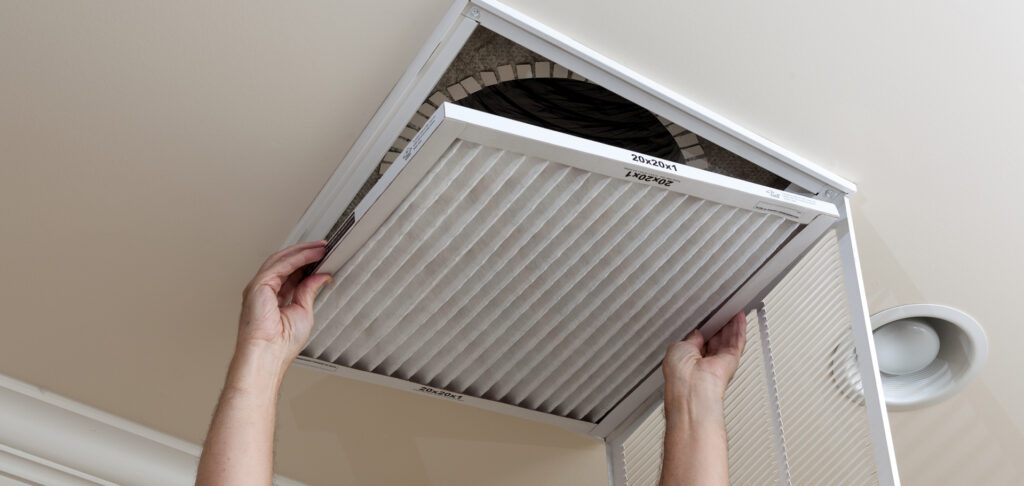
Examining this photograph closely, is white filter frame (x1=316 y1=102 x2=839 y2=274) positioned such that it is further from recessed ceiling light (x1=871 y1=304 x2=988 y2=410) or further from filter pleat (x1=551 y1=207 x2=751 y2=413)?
recessed ceiling light (x1=871 y1=304 x2=988 y2=410)

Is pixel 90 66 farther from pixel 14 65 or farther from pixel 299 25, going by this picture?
pixel 299 25

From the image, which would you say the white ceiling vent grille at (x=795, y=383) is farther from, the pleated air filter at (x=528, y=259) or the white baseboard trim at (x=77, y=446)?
the white baseboard trim at (x=77, y=446)

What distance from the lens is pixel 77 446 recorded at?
1.41 metres

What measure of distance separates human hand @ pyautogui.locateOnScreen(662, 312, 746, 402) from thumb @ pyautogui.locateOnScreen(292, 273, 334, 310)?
450mm

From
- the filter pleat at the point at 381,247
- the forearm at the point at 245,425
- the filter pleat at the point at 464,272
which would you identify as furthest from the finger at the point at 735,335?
the forearm at the point at 245,425

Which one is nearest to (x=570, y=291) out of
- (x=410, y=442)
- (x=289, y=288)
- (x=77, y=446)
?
(x=289, y=288)

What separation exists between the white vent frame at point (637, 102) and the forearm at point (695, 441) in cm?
11

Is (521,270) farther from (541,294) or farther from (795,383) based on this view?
(795,383)

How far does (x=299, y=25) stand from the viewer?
3.06ft

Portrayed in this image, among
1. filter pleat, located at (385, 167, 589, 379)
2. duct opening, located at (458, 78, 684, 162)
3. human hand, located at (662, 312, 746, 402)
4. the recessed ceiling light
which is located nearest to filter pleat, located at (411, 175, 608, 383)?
filter pleat, located at (385, 167, 589, 379)

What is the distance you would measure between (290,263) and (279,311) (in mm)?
60

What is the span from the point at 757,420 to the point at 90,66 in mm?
911

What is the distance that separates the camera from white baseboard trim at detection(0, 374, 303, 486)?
1.38 metres

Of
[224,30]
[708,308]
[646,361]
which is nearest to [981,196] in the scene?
[708,308]
